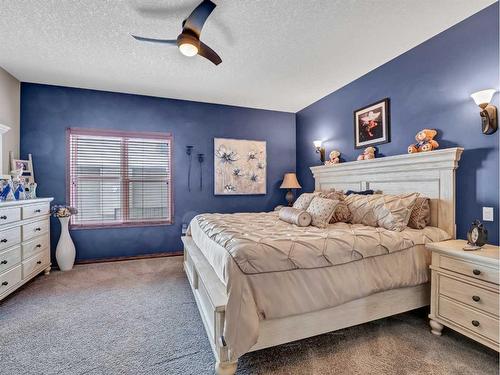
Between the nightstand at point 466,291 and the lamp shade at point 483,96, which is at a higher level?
the lamp shade at point 483,96

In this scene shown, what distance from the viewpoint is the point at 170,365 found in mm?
1666

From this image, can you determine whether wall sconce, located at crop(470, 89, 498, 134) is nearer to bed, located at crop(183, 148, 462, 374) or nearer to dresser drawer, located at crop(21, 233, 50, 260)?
bed, located at crop(183, 148, 462, 374)

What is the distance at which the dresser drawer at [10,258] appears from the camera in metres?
2.49

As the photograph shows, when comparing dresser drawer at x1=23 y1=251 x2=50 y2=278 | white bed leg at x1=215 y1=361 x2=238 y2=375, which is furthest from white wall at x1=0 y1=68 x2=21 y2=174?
white bed leg at x1=215 y1=361 x2=238 y2=375

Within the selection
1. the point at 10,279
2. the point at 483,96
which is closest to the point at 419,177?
the point at 483,96

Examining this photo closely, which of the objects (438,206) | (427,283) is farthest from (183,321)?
(438,206)

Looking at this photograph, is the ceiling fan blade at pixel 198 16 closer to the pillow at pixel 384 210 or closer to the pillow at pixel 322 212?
the pillow at pixel 322 212

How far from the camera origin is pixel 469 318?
5.81 feet

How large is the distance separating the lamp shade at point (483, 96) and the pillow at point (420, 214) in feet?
3.08

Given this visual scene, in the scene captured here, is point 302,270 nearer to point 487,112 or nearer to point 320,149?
point 487,112

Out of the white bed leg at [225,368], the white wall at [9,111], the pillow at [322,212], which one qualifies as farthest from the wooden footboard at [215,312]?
the white wall at [9,111]

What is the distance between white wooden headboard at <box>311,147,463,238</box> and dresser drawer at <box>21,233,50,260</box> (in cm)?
417

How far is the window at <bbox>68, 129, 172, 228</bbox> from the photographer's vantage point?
3.85 m

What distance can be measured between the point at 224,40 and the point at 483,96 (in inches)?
93.7
